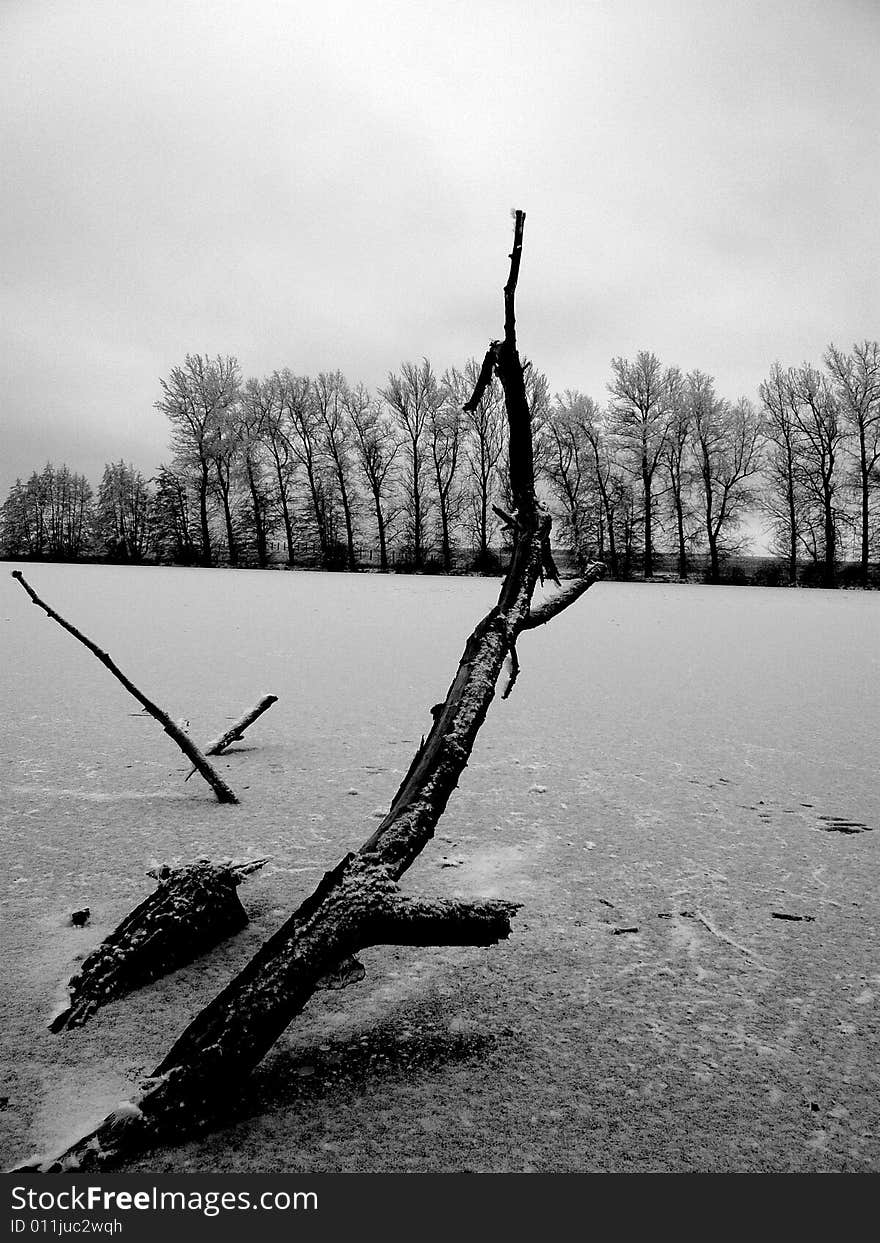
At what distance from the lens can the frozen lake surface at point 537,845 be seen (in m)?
1.43

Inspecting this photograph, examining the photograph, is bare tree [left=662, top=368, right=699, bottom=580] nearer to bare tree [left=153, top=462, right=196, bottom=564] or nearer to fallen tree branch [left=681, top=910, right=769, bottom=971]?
bare tree [left=153, top=462, right=196, bottom=564]

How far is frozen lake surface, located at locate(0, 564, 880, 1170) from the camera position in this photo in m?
1.43

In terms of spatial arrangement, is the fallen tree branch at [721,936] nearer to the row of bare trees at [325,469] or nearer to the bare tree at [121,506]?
the row of bare trees at [325,469]

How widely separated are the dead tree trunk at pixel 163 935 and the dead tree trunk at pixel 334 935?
17.6 inches

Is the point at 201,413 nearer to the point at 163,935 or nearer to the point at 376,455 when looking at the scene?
the point at 376,455

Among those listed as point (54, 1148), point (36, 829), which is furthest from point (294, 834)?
point (54, 1148)

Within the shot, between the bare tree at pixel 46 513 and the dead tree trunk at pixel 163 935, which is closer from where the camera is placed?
the dead tree trunk at pixel 163 935

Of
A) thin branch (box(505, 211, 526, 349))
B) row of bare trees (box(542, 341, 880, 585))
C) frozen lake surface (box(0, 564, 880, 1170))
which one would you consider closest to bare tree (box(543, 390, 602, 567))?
row of bare trees (box(542, 341, 880, 585))

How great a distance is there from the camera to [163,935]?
68.9 inches

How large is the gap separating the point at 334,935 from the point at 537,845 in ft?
4.79

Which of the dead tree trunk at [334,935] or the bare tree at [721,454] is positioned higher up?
the bare tree at [721,454]

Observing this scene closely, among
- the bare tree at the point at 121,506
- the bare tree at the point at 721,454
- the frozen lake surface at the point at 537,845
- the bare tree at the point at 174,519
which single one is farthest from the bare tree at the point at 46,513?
the frozen lake surface at the point at 537,845

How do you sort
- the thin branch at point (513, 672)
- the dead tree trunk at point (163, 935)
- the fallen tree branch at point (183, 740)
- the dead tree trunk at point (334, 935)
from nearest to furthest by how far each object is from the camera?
the dead tree trunk at point (334, 935)
the dead tree trunk at point (163, 935)
the thin branch at point (513, 672)
the fallen tree branch at point (183, 740)

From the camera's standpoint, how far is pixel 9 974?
5.71ft
